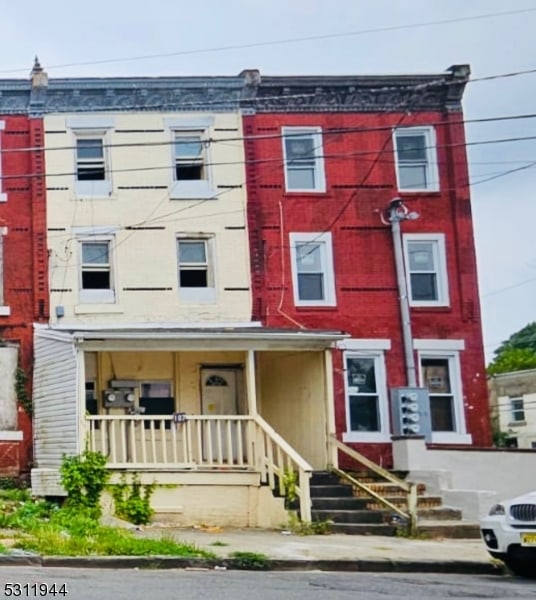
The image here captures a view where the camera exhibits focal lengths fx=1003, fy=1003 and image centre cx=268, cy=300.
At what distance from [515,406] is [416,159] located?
29571mm

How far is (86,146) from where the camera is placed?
2288cm

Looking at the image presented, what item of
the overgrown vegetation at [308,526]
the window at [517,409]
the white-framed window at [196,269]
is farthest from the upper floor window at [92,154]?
the window at [517,409]

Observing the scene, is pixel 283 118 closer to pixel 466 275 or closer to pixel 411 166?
pixel 411 166

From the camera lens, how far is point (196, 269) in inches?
884

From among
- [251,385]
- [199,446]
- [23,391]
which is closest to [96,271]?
[23,391]

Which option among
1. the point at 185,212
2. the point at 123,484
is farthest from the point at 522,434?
the point at 123,484

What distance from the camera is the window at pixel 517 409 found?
49.7 m

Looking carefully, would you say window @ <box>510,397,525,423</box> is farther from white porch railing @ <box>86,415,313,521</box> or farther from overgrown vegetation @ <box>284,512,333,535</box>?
overgrown vegetation @ <box>284,512,333,535</box>

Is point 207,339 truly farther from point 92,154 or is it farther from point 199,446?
point 92,154

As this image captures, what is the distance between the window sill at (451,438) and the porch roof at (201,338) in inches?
149

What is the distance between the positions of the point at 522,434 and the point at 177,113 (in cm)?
3052

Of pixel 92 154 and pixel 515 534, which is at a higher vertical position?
pixel 92 154

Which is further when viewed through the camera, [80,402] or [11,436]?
[11,436]

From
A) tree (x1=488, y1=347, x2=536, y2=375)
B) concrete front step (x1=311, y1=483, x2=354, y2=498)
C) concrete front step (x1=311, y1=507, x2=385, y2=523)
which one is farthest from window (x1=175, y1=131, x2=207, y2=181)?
tree (x1=488, y1=347, x2=536, y2=375)
